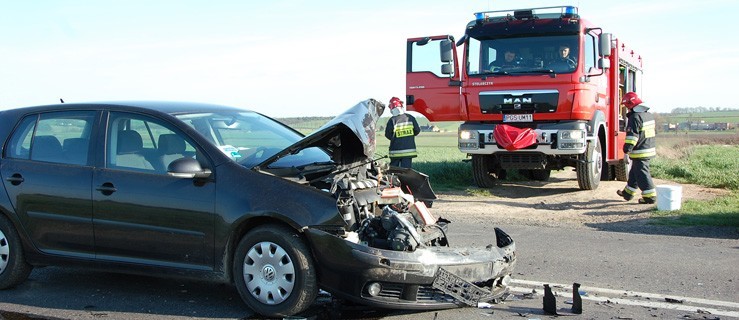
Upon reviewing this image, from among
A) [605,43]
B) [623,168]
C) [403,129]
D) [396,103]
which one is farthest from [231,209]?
[623,168]

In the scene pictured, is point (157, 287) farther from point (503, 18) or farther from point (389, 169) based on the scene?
point (503, 18)

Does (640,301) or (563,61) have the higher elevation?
(563,61)

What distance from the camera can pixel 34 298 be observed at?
608 centimetres

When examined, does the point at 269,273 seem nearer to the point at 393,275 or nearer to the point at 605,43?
the point at 393,275

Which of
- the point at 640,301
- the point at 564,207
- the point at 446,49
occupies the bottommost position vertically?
the point at 564,207

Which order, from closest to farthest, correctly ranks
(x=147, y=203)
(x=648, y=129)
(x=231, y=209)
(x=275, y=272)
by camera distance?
(x=275, y=272), (x=231, y=209), (x=147, y=203), (x=648, y=129)

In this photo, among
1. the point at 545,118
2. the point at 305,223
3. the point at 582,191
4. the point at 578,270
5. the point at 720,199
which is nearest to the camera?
the point at 305,223

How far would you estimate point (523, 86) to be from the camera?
1317 cm

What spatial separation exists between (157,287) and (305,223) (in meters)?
1.95

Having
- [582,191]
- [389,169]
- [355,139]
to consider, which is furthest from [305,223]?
[582,191]

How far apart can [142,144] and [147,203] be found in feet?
1.92

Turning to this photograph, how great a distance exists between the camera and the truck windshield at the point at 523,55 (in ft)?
42.7

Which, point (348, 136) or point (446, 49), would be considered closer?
point (348, 136)

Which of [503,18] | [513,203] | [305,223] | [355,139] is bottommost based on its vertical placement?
[513,203]
